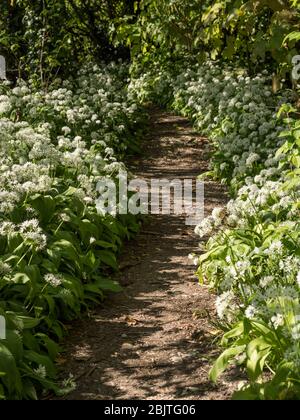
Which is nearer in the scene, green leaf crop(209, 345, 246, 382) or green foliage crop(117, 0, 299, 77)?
green leaf crop(209, 345, 246, 382)

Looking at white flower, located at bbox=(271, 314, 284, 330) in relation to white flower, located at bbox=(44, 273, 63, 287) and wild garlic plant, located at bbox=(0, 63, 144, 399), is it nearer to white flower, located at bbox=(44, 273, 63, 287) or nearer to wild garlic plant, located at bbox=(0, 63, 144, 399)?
wild garlic plant, located at bbox=(0, 63, 144, 399)

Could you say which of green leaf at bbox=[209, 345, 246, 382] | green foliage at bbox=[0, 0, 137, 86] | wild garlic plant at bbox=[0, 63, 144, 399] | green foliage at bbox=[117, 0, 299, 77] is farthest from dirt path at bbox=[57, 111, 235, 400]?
green foliage at bbox=[0, 0, 137, 86]

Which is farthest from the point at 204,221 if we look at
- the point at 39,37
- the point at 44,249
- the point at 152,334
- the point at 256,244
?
the point at 39,37

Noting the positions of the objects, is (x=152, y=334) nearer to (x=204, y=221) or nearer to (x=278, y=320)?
(x=204, y=221)

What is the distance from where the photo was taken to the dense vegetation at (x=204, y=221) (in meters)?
3.95

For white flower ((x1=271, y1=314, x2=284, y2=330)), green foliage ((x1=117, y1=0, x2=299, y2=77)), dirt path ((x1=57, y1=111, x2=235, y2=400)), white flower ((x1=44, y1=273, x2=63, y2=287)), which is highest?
green foliage ((x1=117, y1=0, x2=299, y2=77))

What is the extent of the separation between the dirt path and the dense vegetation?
0.62ft

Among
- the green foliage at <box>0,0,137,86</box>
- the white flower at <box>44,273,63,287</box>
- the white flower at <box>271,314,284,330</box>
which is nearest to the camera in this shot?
the white flower at <box>271,314,284,330</box>

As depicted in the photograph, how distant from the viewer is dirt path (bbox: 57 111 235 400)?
4.19m

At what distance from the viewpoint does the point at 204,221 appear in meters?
5.40

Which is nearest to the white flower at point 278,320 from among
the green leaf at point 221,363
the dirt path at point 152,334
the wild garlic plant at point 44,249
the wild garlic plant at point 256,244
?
the wild garlic plant at point 256,244

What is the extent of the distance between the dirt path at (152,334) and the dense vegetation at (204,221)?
0.19 meters

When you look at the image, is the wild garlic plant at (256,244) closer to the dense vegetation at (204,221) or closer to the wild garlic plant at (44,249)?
the dense vegetation at (204,221)

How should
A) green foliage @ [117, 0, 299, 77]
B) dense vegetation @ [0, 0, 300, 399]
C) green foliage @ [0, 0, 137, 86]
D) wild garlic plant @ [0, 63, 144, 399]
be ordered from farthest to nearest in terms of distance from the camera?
green foliage @ [0, 0, 137, 86]
green foliage @ [117, 0, 299, 77]
wild garlic plant @ [0, 63, 144, 399]
dense vegetation @ [0, 0, 300, 399]
